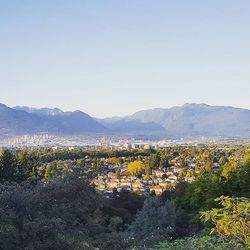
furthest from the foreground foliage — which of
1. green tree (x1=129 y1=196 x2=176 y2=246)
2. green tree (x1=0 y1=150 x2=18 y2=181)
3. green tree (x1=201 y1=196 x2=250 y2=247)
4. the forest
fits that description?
green tree (x1=0 y1=150 x2=18 y2=181)

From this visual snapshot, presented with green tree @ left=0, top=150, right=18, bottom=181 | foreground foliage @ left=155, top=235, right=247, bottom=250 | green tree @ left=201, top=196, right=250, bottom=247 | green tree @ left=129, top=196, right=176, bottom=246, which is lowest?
green tree @ left=129, top=196, right=176, bottom=246

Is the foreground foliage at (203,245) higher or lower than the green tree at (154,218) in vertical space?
higher

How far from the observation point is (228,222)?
4680mm

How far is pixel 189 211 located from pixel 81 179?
42.2 ft

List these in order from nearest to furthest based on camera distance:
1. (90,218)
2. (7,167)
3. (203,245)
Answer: (203,245) < (90,218) < (7,167)

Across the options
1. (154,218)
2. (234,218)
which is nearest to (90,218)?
(234,218)

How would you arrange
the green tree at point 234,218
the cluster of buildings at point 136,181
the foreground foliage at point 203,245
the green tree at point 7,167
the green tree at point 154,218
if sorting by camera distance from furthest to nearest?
the cluster of buildings at point 136,181 → the green tree at point 7,167 → the green tree at point 154,218 → the foreground foliage at point 203,245 → the green tree at point 234,218

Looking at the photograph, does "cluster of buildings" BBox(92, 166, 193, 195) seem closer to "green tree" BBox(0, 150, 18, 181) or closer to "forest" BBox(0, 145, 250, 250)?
"green tree" BBox(0, 150, 18, 181)

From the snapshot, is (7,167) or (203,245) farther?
(7,167)

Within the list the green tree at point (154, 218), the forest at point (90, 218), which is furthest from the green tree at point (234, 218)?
the green tree at point (154, 218)

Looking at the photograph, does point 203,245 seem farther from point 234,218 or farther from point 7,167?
point 7,167

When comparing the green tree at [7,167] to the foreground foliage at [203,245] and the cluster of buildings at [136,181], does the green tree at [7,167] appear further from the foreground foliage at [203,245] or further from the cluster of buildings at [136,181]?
the foreground foliage at [203,245]

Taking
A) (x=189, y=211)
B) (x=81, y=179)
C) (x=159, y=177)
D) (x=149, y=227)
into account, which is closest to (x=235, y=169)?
(x=189, y=211)

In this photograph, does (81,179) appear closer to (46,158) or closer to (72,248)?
(72,248)
